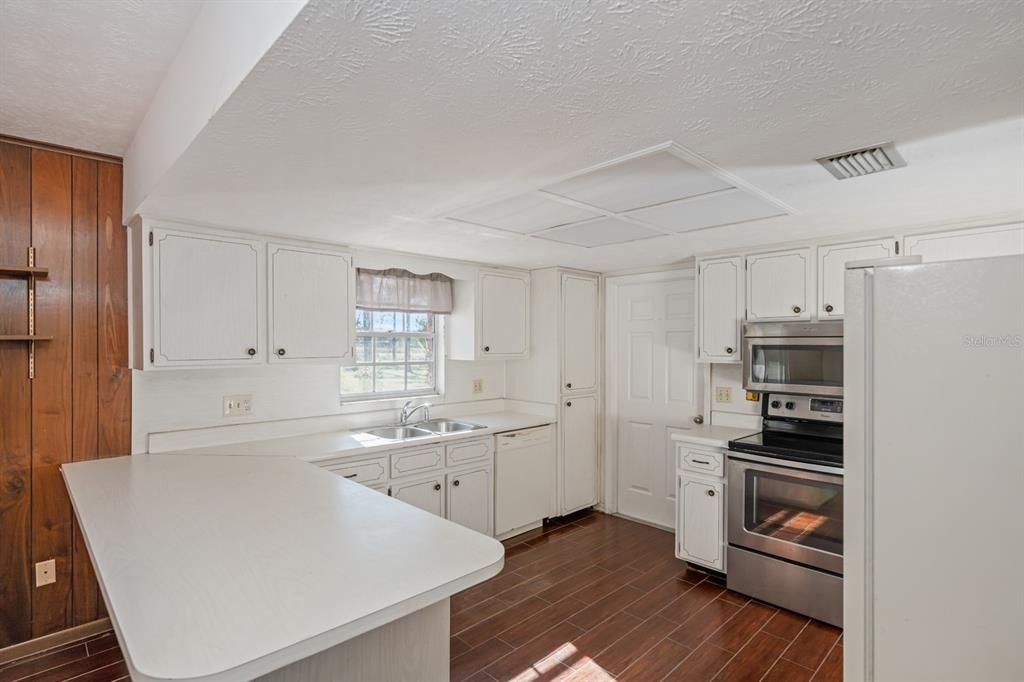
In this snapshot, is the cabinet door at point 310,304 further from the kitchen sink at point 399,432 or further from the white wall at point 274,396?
the kitchen sink at point 399,432

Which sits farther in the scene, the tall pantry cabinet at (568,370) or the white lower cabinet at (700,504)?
the tall pantry cabinet at (568,370)

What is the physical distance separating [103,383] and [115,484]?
68 centimetres

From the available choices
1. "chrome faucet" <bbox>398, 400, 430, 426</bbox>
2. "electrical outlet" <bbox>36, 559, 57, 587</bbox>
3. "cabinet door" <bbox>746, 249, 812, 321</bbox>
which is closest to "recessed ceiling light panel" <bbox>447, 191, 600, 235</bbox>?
"cabinet door" <bbox>746, 249, 812, 321</bbox>

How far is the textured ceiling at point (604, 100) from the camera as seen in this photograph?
3.11 ft

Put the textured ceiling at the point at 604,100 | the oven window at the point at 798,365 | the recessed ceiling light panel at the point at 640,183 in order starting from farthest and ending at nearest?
the oven window at the point at 798,365 < the recessed ceiling light panel at the point at 640,183 < the textured ceiling at the point at 604,100

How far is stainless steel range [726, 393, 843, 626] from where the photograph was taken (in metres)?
2.70

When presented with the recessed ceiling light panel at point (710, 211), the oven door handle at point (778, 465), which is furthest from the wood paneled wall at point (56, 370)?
the oven door handle at point (778, 465)

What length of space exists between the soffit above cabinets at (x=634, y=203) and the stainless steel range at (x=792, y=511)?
1.31m

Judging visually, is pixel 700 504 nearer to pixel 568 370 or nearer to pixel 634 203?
pixel 568 370

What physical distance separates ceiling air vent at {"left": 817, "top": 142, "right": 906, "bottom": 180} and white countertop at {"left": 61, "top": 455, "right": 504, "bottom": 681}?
1.65 meters

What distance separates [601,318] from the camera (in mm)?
4520

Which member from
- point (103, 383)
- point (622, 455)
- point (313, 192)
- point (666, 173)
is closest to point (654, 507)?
point (622, 455)

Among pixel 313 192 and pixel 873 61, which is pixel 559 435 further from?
pixel 873 61

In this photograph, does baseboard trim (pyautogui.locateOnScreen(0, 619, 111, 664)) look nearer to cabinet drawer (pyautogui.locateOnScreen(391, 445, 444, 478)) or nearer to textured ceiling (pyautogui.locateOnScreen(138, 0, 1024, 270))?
cabinet drawer (pyautogui.locateOnScreen(391, 445, 444, 478))
